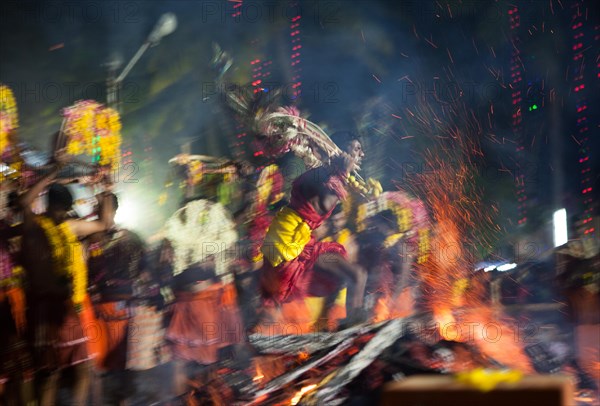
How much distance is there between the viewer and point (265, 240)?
17.2ft

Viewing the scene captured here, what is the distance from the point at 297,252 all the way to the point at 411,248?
0.97 metres

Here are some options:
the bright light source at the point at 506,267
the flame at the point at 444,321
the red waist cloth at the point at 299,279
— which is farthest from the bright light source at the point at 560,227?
the red waist cloth at the point at 299,279

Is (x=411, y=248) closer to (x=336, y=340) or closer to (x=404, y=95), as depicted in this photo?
(x=336, y=340)

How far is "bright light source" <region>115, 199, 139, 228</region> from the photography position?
524cm

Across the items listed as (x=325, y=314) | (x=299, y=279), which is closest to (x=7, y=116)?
(x=299, y=279)

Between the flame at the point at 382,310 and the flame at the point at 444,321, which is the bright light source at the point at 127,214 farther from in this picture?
the flame at the point at 444,321

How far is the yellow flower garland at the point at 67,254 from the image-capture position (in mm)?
5148

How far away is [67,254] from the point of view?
17.0ft

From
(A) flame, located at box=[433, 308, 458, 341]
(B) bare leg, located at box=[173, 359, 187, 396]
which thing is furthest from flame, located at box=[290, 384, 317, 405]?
(A) flame, located at box=[433, 308, 458, 341]

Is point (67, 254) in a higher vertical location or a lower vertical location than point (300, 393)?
higher

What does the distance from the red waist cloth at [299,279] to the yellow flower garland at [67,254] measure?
5.05 ft

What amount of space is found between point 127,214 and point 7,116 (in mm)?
1365

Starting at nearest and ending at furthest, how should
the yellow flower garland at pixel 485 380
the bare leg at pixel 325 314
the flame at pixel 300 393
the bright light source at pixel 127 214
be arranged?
the yellow flower garland at pixel 485 380 → the flame at pixel 300 393 → the bare leg at pixel 325 314 → the bright light source at pixel 127 214

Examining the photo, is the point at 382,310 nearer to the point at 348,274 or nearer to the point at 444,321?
the point at 348,274
